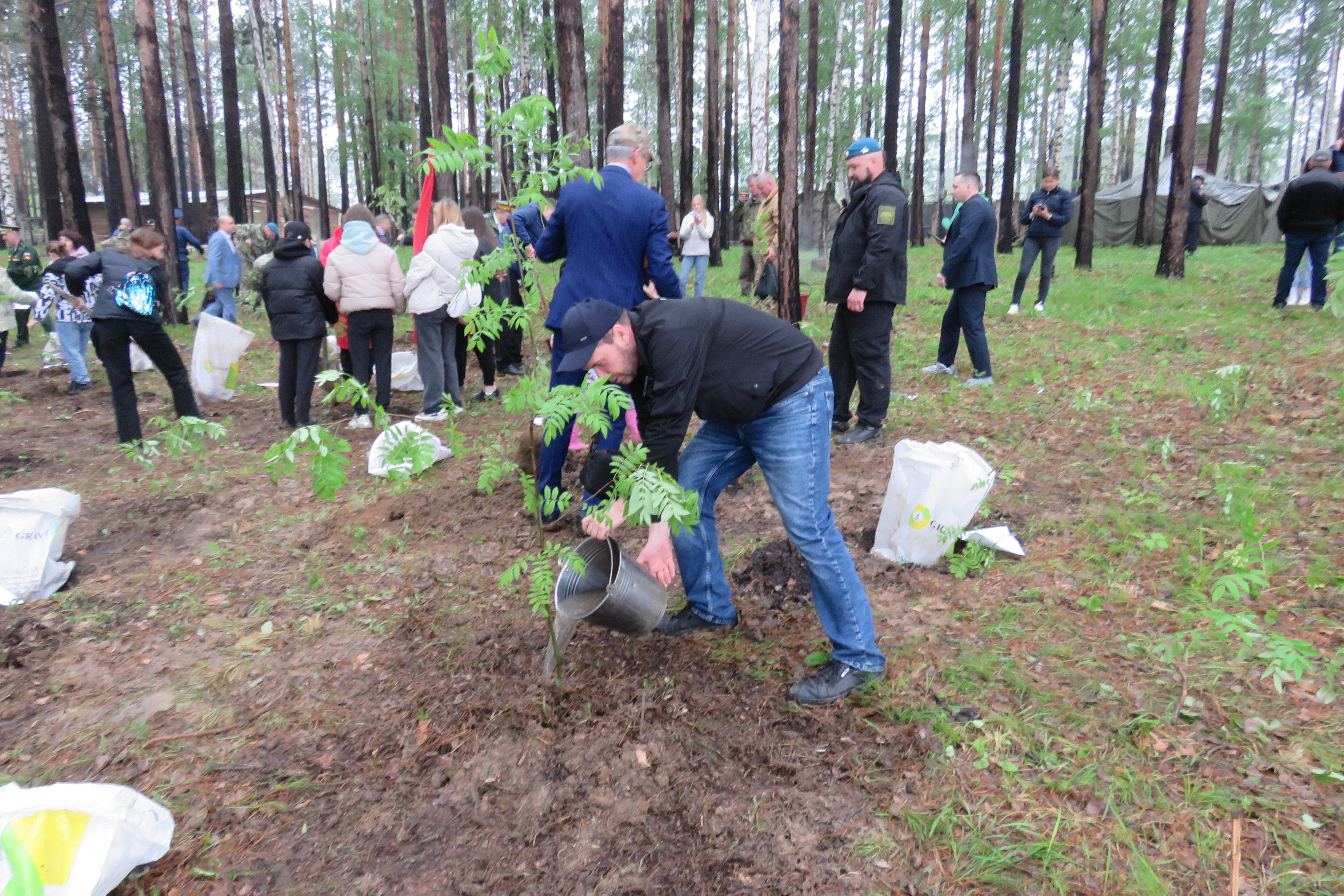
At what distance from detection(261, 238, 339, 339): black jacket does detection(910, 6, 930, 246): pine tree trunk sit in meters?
19.3

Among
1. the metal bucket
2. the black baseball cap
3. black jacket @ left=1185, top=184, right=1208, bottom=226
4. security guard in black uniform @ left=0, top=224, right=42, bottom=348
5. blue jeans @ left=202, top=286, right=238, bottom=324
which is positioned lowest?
the metal bucket

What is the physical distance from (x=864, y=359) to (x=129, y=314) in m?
5.51

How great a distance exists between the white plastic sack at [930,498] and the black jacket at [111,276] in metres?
5.68

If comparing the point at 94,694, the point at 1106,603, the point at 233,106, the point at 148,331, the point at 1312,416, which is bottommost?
the point at 94,694

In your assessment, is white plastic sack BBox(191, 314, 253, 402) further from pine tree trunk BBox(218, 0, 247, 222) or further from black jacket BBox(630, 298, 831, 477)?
pine tree trunk BBox(218, 0, 247, 222)

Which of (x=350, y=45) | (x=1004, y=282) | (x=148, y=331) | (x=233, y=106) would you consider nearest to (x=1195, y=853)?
(x=148, y=331)

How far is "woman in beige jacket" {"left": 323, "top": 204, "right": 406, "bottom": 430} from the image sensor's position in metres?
6.37

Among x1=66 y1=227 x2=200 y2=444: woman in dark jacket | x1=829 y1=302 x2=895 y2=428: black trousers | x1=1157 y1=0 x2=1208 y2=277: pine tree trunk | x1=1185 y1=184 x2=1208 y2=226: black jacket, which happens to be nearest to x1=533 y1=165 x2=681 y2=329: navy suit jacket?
x1=829 y1=302 x2=895 y2=428: black trousers

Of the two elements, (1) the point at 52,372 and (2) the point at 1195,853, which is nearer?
(2) the point at 1195,853

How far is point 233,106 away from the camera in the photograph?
16.8m

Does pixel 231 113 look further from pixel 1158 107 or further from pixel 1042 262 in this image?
pixel 1158 107

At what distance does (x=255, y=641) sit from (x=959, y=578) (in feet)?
10.9

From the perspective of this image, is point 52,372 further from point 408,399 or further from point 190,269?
point 190,269

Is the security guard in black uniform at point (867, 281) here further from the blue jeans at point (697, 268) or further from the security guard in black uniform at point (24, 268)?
the security guard in black uniform at point (24, 268)
